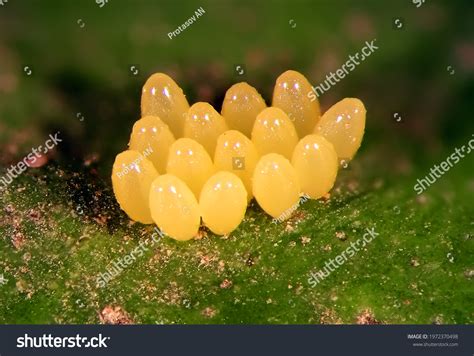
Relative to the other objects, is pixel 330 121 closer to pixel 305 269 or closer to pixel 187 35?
pixel 305 269

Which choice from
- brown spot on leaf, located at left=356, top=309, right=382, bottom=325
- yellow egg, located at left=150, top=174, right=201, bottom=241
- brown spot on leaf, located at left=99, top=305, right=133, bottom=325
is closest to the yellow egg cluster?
yellow egg, located at left=150, top=174, right=201, bottom=241

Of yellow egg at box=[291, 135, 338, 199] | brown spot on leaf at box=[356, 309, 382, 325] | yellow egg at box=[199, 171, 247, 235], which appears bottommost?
brown spot on leaf at box=[356, 309, 382, 325]

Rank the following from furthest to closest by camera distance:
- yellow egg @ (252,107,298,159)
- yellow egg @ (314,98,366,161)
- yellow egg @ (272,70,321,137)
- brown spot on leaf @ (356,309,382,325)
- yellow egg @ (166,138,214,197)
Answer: yellow egg @ (272,70,321,137)
yellow egg @ (314,98,366,161)
yellow egg @ (252,107,298,159)
yellow egg @ (166,138,214,197)
brown spot on leaf @ (356,309,382,325)

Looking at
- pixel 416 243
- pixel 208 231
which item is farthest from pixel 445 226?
pixel 208 231

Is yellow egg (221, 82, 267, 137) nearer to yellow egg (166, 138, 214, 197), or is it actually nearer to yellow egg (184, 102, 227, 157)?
yellow egg (184, 102, 227, 157)

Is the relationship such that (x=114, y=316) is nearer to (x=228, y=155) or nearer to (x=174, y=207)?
(x=174, y=207)
